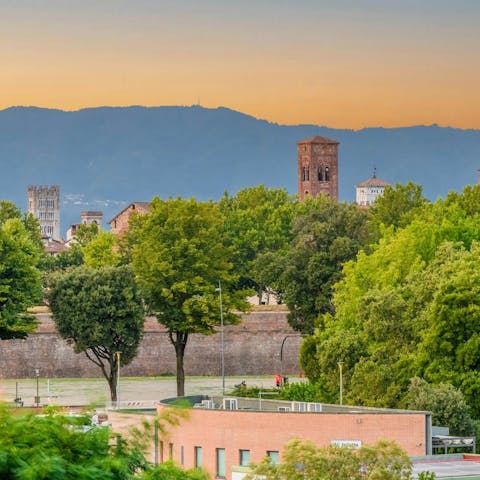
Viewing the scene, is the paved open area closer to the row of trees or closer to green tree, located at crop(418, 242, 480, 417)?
the row of trees

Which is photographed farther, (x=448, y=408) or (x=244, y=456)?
(x=448, y=408)

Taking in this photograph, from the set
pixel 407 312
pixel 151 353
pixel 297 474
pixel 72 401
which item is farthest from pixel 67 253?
pixel 297 474

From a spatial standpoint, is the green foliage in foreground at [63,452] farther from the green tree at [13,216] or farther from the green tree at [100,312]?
the green tree at [13,216]

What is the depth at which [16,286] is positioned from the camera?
90.4 m

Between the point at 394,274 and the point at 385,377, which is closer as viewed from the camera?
the point at 385,377

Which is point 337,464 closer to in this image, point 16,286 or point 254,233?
point 16,286

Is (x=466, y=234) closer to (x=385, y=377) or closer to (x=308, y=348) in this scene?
(x=308, y=348)

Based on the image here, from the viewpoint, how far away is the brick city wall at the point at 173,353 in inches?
4131

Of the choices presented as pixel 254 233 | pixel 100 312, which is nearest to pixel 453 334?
pixel 100 312

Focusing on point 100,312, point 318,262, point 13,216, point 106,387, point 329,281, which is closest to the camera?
point 100,312

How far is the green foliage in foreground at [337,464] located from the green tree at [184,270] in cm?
5193

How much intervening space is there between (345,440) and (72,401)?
37511mm

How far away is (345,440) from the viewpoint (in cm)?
4672

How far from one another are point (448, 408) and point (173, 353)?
167 ft
